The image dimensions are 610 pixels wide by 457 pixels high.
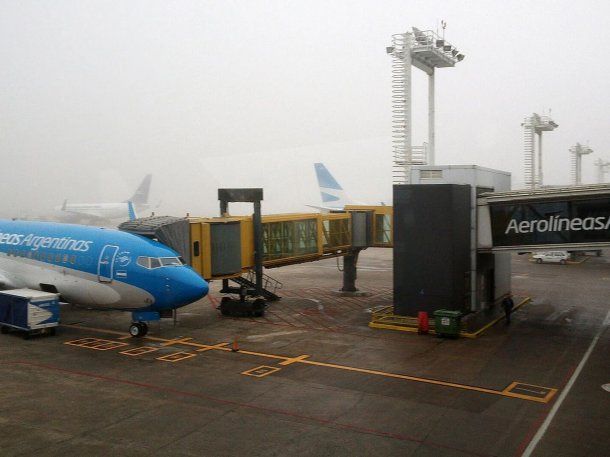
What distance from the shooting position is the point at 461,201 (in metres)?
32.2

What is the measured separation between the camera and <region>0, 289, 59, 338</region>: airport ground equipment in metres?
28.3

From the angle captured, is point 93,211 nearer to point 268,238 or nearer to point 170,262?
point 268,238

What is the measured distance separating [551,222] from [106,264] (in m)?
23.3

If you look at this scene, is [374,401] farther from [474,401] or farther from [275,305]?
[275,305]

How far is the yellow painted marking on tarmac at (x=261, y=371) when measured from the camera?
889 inches

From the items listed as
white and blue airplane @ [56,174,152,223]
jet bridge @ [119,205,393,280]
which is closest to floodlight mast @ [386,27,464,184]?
jet bridge @ [119,205,393,280]

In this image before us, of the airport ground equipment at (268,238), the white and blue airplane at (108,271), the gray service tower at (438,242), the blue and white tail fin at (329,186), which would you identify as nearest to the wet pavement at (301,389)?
the white and blue airplane at (108,271)

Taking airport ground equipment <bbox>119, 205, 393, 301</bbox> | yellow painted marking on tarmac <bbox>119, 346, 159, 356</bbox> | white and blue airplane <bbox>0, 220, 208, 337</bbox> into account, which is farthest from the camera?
airport ground equipment <bbox>119, 205, 393, 301</bbox>

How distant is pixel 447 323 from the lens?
29.3 metres

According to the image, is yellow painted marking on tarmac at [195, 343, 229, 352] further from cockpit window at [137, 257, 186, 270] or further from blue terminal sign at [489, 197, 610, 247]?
blue terminal sign at [489, 197, 610, 247]

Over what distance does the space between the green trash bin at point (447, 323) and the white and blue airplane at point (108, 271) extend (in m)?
12.3

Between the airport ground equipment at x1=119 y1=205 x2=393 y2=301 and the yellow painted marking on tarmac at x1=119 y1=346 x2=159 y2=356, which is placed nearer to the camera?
the yellow painted marking on tarmac at x1=119 y1=346 x2=159 y2=356

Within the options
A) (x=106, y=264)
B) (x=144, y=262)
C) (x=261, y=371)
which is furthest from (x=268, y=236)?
(x=261, y=371)

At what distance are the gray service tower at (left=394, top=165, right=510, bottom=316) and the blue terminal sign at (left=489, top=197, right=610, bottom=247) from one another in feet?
5.93
